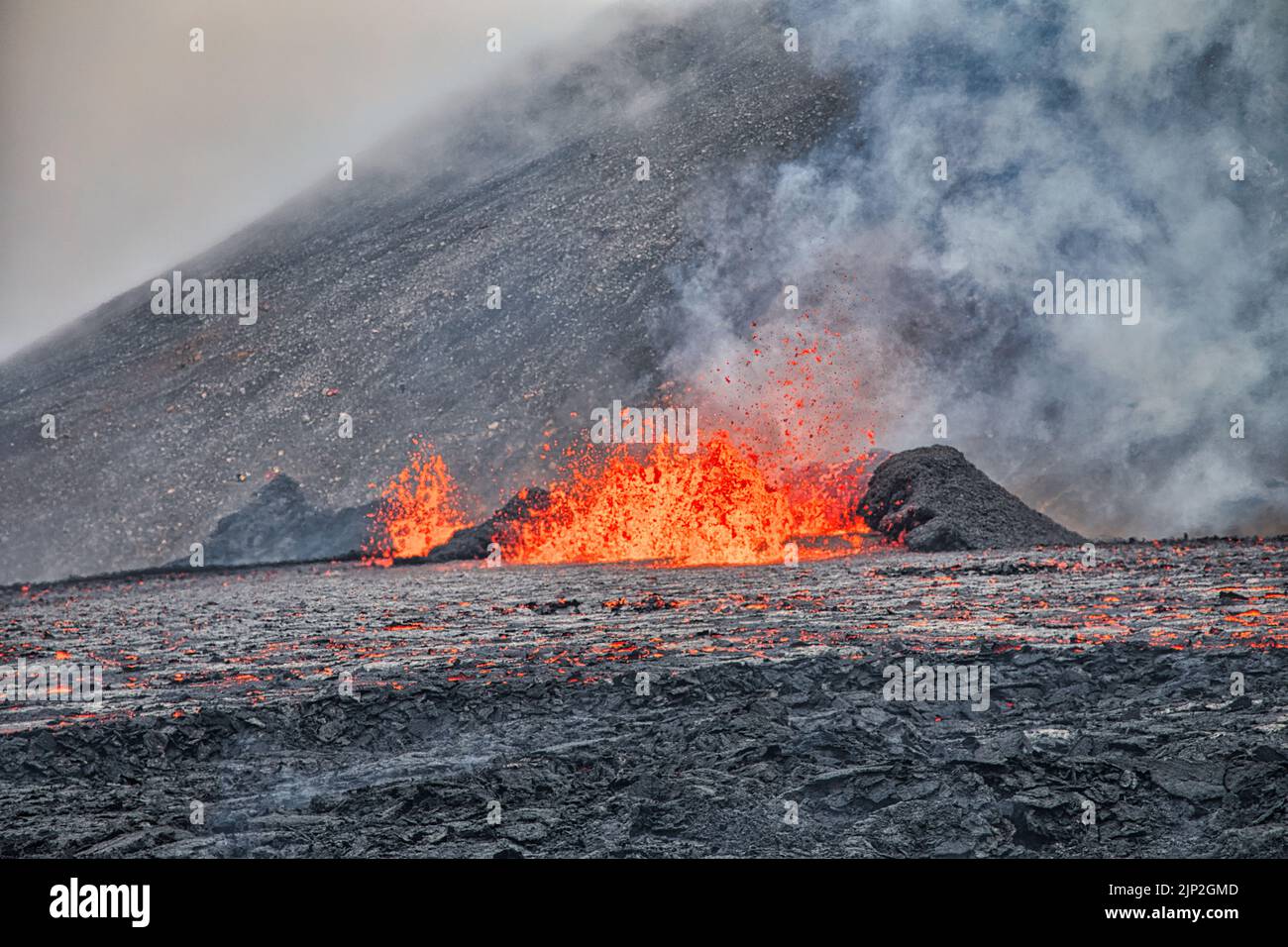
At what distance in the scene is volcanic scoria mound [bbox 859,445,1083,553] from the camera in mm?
21719

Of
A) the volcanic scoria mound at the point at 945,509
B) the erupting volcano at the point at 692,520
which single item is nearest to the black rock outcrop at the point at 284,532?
the erupting volcano at the point at 692,520

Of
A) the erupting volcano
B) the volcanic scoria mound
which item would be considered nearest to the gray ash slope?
the erupting volcano

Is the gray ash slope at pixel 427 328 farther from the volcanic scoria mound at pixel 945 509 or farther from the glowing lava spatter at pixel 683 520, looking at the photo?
the volcanic scoria mound at pixel 945 509

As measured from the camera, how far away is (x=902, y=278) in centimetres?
4625

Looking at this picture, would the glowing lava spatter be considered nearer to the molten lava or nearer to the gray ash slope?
the molten lava

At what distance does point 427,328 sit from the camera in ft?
154

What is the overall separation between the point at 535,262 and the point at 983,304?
1666 cm

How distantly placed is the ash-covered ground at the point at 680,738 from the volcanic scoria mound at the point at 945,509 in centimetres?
834

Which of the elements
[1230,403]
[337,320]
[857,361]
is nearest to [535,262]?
[337,320]

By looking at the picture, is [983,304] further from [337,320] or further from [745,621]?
[745,621]

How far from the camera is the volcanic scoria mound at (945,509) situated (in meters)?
21.7

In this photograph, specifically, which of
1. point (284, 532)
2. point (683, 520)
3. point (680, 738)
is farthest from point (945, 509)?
point (284, 532)

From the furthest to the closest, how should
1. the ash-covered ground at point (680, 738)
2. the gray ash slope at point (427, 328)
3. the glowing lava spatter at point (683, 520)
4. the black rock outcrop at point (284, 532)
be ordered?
the gray ash slope at point (427, 328), the black rock outcrop at point (284, 532), the glowing lava spatter at point (683, 520), the ash-covered ground at point (680, 738)

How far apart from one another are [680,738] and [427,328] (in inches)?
1622
